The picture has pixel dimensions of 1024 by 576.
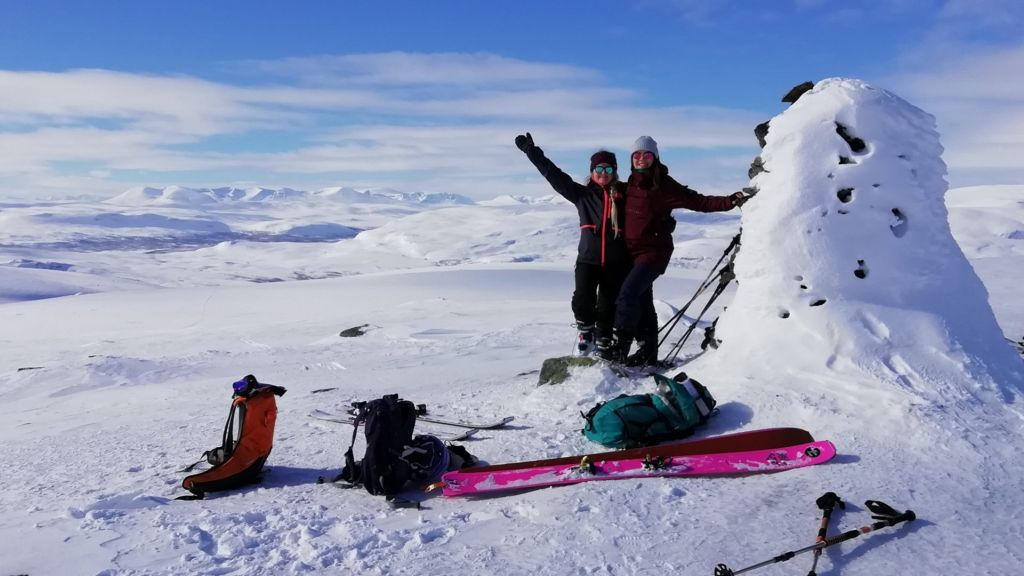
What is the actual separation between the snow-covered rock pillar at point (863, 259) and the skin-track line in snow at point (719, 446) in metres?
0.97

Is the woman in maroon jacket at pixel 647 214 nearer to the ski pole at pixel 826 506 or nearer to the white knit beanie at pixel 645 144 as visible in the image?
the white knit beanie at pixel 645 144

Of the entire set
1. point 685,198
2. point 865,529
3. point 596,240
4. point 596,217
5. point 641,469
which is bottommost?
point 641,469

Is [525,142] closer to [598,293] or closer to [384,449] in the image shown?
[598,293]

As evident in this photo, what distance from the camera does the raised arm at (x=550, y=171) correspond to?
6.44m

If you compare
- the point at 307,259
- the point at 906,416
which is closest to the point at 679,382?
the point at 906,416

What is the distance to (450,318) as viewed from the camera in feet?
53.3

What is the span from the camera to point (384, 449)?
172 inches

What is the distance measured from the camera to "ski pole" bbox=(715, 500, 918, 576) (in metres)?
2.86

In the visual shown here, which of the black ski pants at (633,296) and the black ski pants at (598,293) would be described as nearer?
the black ski pants at (633,296)

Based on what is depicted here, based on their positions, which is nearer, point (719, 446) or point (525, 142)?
point (719, 446)

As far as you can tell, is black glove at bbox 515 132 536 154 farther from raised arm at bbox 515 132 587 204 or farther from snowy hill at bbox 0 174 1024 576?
snowy hill at bbox 0 174 1024 576

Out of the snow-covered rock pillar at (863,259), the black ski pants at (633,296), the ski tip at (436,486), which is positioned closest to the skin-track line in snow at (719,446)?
the ski tip at (436,486)

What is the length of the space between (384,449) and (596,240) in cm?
294

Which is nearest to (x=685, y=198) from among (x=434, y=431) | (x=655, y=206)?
(x=655, y=206)
